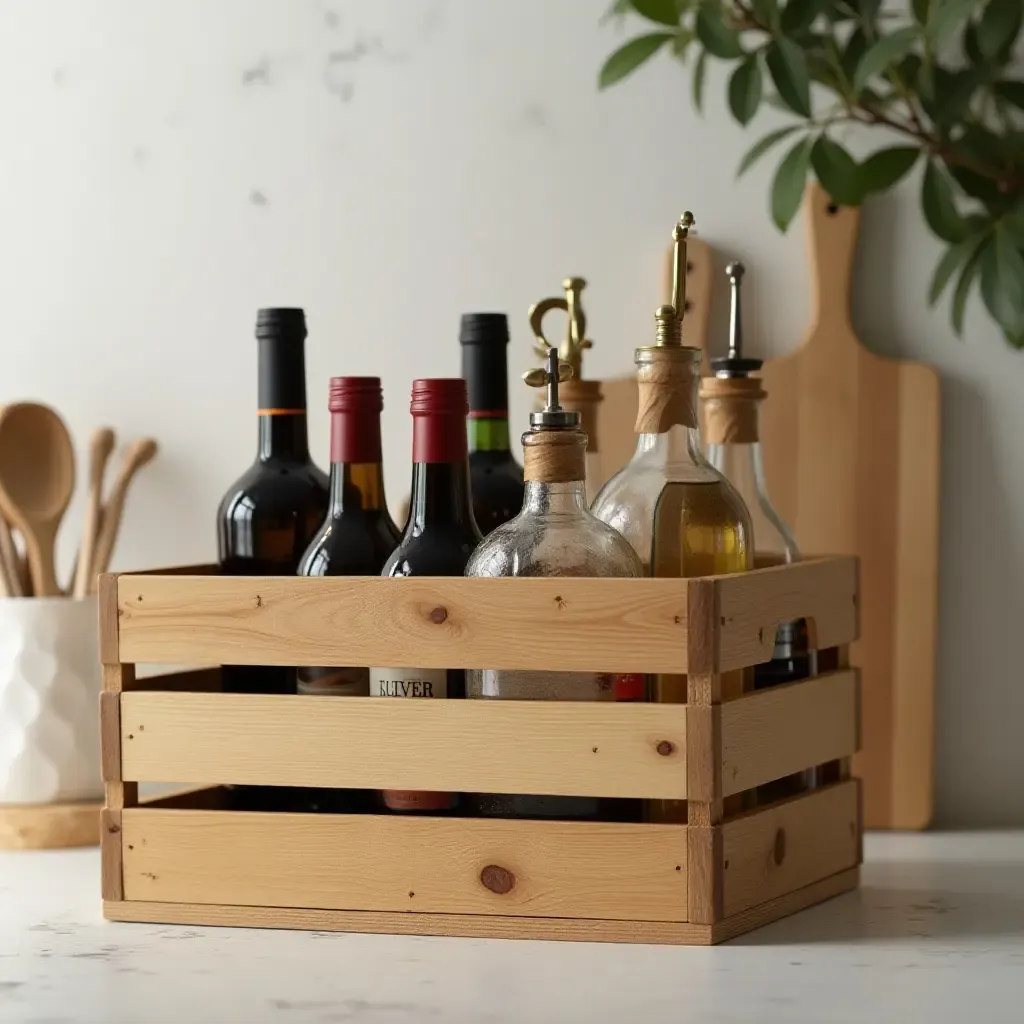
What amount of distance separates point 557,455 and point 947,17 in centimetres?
47

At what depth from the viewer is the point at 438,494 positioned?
1.11m

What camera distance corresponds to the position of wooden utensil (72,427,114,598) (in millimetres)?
1536

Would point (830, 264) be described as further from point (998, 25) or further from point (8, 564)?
point (8, 564)

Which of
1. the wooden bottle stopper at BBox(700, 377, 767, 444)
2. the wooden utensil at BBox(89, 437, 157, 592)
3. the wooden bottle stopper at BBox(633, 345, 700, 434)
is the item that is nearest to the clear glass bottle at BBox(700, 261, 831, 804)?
the wooden bottle stopper at BBox(700, 377, 767, 444)

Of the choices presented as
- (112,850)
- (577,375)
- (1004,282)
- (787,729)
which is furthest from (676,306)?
(112,850)

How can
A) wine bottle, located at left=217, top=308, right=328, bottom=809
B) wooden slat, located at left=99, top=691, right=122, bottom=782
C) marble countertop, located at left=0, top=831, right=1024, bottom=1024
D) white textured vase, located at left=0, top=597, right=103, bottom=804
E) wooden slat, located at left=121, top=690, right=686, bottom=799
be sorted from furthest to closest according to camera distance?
white textured vase, located at left=0, top=597, right=103, bottom=804 → wine bottle, located at left=217, top=308, right=328, bottom=809 → wooden slat, located at left=99, top=691, right=122, bottom=782 → wooden slat, located at left=121, top=690, right=686, bottom=799 → marble countertop, located at left=0, top=831, right=1024, bottom=1024

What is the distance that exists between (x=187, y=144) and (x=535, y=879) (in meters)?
0.87

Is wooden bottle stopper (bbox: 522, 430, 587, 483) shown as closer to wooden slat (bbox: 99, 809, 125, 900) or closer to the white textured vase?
wooden slat (bbox: 99, 809, 125, 900)

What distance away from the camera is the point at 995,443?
58.4 inches

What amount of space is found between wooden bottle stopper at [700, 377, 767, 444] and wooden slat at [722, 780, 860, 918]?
0.25m

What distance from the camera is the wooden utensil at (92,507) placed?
1536mm

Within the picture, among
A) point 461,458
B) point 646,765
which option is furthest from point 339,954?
point 461,458

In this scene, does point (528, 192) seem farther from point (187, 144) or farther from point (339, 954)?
point (339, 954)

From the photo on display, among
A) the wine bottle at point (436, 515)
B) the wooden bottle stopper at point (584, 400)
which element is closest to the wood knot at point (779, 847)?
the wine bottle at point (436, 515)
